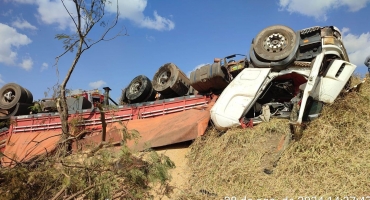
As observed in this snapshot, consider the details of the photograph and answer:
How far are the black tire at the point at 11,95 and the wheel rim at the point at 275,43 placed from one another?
828 centimetres

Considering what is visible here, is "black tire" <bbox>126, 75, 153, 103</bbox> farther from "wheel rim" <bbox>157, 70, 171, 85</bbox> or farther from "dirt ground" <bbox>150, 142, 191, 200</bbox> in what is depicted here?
"dirt ground" <bbox>150, 142, 191, 200</bbox>

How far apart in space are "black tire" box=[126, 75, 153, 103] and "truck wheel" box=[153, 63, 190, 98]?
0.96 ft

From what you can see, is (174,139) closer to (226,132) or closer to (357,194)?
(226,132)

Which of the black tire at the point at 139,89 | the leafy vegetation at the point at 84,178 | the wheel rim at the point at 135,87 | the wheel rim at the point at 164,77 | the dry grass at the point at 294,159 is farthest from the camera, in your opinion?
the wheel rim at the point at 135,87

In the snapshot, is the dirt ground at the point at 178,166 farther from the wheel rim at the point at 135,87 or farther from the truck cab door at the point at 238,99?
the wheel rim at the point at 135,87

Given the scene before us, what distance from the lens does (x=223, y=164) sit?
5.37m

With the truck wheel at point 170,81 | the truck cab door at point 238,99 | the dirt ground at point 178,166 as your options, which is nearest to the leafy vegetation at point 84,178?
the dirt ground at point 178,166

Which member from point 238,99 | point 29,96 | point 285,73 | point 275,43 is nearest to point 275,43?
point 275,43

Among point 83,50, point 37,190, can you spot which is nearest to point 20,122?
point 83,50

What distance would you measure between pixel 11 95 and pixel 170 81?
5.98m

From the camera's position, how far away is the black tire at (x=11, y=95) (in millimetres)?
10484

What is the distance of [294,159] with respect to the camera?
4848 millimetres

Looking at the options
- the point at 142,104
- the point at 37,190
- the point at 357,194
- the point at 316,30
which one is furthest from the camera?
the point at 142,104

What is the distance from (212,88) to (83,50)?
12.2 ft
